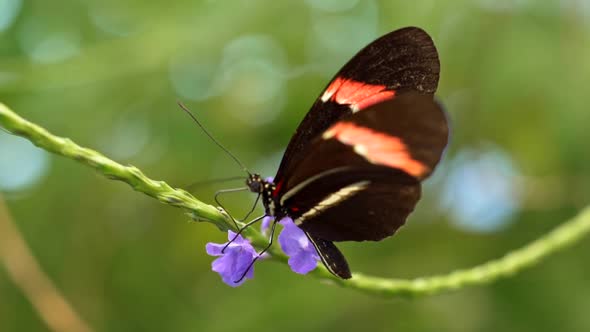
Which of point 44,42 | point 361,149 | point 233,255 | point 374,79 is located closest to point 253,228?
point 233,255

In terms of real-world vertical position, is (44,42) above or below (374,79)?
below

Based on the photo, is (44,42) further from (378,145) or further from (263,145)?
(378,145)

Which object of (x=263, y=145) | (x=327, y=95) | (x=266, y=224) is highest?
(x=327, y=95)

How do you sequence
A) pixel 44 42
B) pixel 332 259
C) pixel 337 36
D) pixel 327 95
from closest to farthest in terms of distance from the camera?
pixel 332 259 → pixel 327 95 → pixel 44 42 → pixel 337 36

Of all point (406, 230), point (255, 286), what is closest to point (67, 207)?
point (255, 286)

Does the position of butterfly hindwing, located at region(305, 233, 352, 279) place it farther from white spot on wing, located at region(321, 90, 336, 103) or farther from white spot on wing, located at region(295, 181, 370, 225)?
white spot on wing, located at region(321, 90, 336, 103)

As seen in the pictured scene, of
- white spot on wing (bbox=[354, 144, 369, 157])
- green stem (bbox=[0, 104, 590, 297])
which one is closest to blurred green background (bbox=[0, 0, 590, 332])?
green stem (bbox=[0, 104, 590, 297])

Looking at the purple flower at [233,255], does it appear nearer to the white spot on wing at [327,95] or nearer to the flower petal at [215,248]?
the flower petal at [215,248]
